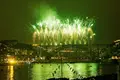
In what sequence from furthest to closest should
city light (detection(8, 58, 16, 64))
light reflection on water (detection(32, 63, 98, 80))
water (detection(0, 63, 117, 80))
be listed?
1. city light (detection(8, 58, 16, 64))
2. light reflection on water (detection(32, 63, 98, 80))
3. water (detection(0, 63, 117, 80))

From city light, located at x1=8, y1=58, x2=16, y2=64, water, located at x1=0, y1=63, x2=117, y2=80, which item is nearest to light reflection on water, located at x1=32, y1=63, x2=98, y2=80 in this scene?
water, located at x1=0, y1=63, x2=117, y2=80

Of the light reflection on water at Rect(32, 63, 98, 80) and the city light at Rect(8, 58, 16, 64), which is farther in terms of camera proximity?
the city light at Rect(8, 58, 16, 64)

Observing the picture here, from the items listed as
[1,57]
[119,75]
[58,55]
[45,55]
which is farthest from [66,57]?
[119,75]

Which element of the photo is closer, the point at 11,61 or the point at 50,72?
the point at 50,72

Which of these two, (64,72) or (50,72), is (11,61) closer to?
(50,72)

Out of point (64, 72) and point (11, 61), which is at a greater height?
point (11, 61)

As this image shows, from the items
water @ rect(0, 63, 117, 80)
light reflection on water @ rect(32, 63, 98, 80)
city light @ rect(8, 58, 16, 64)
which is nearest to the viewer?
water @ rect(0, 63, 117, 80)

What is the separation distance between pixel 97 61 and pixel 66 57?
15.5 meters

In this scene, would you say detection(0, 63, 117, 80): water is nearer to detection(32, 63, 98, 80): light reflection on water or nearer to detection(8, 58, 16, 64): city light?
detection(32, 63, 98, 80): light reflection on water

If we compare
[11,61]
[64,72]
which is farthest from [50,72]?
[11,61]

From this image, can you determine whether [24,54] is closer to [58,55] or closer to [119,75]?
[58,55]

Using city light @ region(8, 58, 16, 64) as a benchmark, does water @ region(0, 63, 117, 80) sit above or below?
below

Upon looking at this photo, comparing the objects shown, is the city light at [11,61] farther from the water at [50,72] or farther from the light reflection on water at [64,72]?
the light reflection on water at [64,72]

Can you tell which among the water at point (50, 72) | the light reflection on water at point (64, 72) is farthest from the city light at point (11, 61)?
the light reflection on water at point (64, 72)
